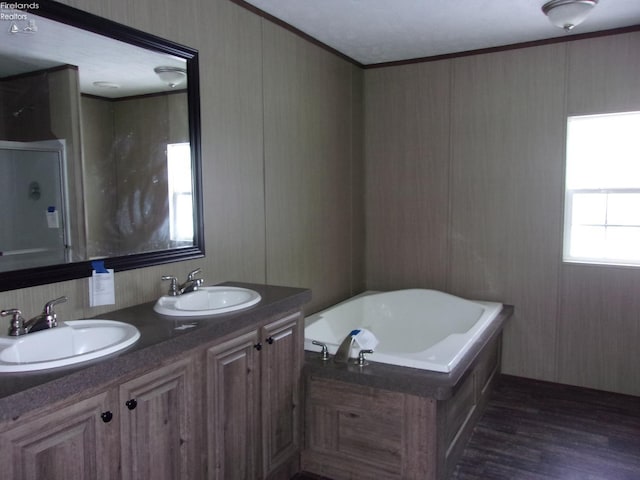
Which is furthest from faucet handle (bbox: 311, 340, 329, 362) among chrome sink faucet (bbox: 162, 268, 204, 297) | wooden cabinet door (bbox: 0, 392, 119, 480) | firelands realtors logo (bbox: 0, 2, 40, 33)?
firelands realtors logo (bbox: 0, 2, 40, 33)

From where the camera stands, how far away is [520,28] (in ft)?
10.7

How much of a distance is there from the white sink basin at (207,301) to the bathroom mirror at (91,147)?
204mm

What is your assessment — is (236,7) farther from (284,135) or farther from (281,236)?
(281,236)

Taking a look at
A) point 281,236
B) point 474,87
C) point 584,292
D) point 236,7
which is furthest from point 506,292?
point 236,7

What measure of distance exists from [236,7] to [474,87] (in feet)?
6.41

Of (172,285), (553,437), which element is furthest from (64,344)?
(553,437)

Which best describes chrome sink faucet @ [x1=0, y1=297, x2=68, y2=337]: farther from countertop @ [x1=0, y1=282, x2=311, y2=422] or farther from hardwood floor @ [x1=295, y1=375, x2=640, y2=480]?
hardwood floor @ [x1=295, y1=375, x2=640, y2=480]

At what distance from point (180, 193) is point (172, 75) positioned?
540mm

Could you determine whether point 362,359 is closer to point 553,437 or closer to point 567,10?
point 553,437

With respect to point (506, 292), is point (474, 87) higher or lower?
higher

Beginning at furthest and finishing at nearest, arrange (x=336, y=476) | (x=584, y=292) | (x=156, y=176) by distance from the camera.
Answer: (x=584, y=292) → (x=336, y=476) → (x=156, y=176)

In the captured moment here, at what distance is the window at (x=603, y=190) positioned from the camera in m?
3.43

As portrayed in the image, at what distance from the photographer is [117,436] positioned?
1.50m

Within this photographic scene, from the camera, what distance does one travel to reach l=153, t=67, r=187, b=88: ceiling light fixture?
226 cm
